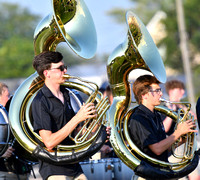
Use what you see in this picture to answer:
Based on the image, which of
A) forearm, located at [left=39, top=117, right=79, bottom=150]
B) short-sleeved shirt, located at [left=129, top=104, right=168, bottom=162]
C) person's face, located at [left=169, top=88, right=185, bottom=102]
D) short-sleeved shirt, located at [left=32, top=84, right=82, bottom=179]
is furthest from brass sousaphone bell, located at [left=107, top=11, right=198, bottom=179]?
person's face, located at [left=169, top=88, right=185, bottom=102]

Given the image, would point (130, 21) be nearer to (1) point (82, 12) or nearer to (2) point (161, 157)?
(1) point (82, 12)

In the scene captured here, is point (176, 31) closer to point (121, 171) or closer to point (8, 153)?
point (121, 171)

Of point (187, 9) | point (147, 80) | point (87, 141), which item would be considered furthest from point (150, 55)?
point (187, 9)

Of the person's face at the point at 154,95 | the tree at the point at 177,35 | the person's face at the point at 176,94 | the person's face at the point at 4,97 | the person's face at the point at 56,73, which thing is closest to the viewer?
the person's face at the point at 56,73

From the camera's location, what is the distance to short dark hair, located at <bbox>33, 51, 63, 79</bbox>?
409cm

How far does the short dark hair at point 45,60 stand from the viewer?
4086 mm

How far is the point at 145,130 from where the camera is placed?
4160 mm

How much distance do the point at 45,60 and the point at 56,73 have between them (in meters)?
0.15

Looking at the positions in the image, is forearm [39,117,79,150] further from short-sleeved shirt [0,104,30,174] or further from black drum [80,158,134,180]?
black drum [80,158,134,180]

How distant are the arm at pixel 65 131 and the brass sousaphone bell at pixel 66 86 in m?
0.13

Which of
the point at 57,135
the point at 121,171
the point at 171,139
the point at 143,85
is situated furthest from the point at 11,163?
the point at 171,139

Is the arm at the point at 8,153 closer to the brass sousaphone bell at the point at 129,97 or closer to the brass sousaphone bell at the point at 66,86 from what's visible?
the brass sousaphone bell at the point at 66,86

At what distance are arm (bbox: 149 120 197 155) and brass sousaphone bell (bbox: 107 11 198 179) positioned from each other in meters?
0.10

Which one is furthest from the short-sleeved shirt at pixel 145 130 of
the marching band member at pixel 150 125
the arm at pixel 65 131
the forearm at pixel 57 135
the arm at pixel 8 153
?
the arm at pixel 8 153
